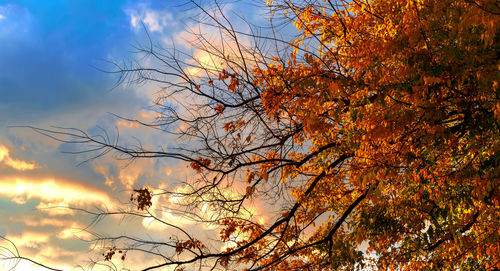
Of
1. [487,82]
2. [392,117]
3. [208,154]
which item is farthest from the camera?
[208,154]

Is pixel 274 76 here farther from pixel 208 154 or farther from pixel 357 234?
pixel 357 234

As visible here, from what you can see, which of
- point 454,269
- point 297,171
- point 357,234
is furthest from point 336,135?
point 454,269

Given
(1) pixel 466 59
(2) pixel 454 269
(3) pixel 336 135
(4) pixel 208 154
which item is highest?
(3) pixel 336 135

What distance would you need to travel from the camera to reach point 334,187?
1230cm

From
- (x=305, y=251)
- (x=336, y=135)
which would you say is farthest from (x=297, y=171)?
(x=305, y=251)

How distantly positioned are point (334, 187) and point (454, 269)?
3.81 m

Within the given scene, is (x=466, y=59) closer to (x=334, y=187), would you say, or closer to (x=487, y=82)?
(x=487, y=82)

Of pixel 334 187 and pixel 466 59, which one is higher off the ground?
pixel 334 187

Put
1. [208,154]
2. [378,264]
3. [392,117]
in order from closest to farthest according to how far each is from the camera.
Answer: [392,117], [208,154], [378,264]

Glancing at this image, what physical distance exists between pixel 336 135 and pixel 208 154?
365 cm

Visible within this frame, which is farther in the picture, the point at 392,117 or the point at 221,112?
the point at 221,112

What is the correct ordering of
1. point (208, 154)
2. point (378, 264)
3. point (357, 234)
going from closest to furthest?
point (208, 154) < point (357, 234) < point (378, 264)

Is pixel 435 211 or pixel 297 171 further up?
pixel 297 171

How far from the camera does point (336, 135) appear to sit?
436 inches
